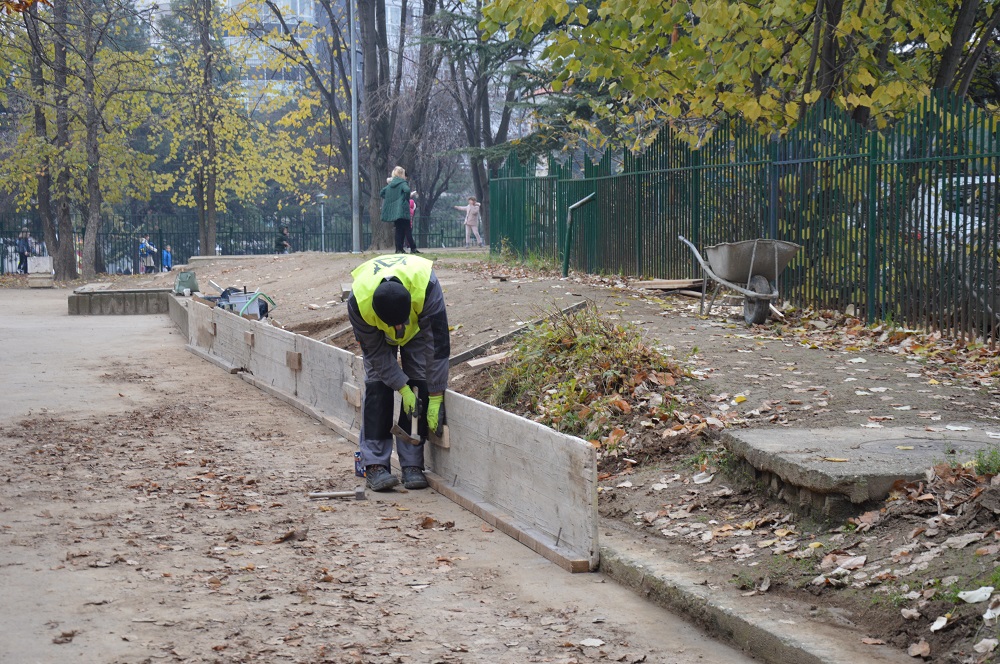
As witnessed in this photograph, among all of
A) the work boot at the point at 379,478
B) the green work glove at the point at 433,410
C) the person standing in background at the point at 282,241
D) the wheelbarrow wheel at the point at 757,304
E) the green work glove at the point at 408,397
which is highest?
the person standing in background at the point at 282,241

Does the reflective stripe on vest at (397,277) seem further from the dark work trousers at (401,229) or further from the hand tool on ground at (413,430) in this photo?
the dark work trousers at (401,229)

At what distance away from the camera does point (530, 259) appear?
20969 millimetres

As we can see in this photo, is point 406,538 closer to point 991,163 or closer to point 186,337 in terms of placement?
point 991,163

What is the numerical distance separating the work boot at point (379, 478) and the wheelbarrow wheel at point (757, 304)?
5.79 m

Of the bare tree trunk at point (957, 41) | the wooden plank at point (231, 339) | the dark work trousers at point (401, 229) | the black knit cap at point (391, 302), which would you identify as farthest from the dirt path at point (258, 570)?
the dark work trousers at point (401, 229)

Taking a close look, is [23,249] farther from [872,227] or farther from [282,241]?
[872,227]

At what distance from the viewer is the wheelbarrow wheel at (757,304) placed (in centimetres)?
1230

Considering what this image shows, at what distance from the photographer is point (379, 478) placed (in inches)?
307

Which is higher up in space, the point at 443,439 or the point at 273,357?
the point at 273,357

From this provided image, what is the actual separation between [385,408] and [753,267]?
600 cm

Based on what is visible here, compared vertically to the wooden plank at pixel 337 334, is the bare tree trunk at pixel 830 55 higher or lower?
higher

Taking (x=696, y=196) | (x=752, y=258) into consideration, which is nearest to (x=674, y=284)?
(x=696, y=196)

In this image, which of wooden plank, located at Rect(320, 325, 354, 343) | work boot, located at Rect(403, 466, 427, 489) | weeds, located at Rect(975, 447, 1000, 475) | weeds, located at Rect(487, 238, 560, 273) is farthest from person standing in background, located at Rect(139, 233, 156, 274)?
weeds, located at Rect(975, 447, 1000, 475)

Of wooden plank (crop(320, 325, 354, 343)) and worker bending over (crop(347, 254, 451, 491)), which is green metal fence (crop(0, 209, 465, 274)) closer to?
wooden plank (crop(320, 325, 354, 343))
